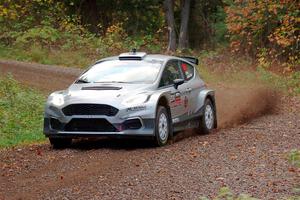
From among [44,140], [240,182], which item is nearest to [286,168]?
[240,182]

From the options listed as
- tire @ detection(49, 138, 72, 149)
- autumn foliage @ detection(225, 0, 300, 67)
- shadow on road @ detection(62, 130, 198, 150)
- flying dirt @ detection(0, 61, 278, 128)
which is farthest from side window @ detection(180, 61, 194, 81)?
autumn foliage @ detection(225, 0, 300, 67)

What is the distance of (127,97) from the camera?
12523mm

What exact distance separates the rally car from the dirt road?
0.33 meters

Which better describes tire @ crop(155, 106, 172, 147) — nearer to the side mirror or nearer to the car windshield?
the car windshield

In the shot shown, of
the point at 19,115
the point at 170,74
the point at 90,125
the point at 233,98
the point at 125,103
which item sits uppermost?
the point at 170,74

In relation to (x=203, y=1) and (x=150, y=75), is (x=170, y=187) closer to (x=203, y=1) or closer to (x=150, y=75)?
(x=150, y=75)

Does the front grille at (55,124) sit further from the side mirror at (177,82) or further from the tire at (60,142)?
the side mirror at (177,82)

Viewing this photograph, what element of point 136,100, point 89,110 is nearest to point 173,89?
point 136,100

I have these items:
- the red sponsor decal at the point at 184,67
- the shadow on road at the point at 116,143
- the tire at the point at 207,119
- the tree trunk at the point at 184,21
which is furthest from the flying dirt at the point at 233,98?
the tree trunk at the point at 184,21

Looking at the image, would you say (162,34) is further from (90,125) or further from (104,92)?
(90,125)

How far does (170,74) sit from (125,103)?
6.71ft

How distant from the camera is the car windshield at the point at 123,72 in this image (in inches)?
533

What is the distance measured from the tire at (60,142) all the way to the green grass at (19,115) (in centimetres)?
136

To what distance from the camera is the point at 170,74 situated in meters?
14.2
